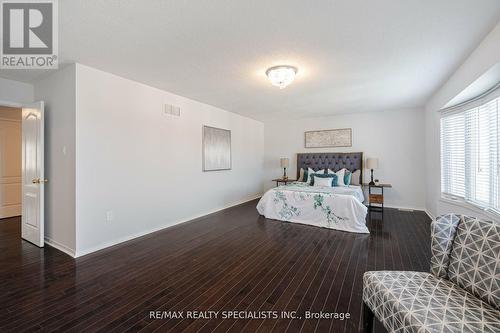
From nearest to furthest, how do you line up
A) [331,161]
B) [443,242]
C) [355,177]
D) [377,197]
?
[443,242], [377,197], [355,177], [331,161]

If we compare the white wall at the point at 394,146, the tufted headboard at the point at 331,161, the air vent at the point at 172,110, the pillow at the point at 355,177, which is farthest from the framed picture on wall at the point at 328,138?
the air vent at the point at 172,110

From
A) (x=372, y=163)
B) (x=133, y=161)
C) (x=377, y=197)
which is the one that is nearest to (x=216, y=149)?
(x=133, y=161)

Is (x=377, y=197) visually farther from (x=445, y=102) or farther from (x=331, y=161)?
(x=445, y=102)

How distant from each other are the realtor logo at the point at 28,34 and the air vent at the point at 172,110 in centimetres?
154

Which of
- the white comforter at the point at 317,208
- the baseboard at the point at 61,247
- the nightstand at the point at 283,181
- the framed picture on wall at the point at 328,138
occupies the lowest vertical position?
the baseboard at the point at 61,247

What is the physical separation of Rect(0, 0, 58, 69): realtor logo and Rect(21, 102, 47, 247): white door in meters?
0.61

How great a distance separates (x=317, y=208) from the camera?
4238mm

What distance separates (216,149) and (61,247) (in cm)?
324

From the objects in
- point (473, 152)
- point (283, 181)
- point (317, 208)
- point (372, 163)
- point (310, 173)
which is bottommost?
point (317, 208)

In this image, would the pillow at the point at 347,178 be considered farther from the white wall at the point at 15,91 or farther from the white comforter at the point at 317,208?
the white wall at the point at 15,91

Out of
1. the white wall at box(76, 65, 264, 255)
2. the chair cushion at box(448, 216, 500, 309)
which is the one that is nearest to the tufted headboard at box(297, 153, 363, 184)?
the white wall at box(76, 65, 264, 255)

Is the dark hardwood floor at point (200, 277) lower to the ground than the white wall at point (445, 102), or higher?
lower

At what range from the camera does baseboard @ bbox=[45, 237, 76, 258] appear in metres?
2.92

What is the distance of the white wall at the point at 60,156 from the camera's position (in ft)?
9.58
